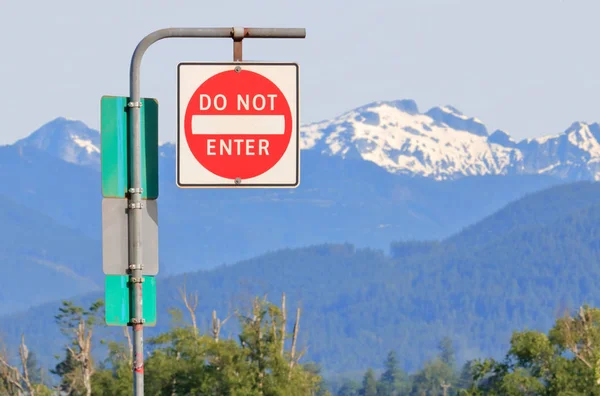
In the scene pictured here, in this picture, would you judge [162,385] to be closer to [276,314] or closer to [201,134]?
[276,314]

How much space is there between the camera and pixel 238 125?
9398 millimetres

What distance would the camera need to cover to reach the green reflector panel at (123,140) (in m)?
9.75

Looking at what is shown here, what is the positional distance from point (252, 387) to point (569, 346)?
1813cm

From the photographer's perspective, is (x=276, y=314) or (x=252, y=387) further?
(x=276, y=314)

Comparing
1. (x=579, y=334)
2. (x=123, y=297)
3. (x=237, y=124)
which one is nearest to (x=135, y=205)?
(x=123, y=297)

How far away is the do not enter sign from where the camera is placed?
9406mm

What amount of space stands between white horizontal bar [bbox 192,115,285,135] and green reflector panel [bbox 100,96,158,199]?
52 cm

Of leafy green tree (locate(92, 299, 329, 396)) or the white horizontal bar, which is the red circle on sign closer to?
the white horizontal bar

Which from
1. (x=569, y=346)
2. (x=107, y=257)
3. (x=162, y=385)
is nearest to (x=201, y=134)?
(x=107, y=257)

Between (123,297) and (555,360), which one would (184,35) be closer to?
(123,297)

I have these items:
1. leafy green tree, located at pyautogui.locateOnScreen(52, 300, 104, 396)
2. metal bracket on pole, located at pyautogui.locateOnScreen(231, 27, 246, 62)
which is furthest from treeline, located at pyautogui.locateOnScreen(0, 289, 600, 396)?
metal bracket on pole, located at pyautogui.locateOnScreen(231, 27, 246, 62)

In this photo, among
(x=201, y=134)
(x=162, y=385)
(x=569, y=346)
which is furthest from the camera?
(x=162, y=385)

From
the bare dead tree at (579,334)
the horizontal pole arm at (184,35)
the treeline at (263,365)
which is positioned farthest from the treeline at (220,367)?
the horizontal pole arm at (184,35)

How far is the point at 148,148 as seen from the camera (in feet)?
32.2
